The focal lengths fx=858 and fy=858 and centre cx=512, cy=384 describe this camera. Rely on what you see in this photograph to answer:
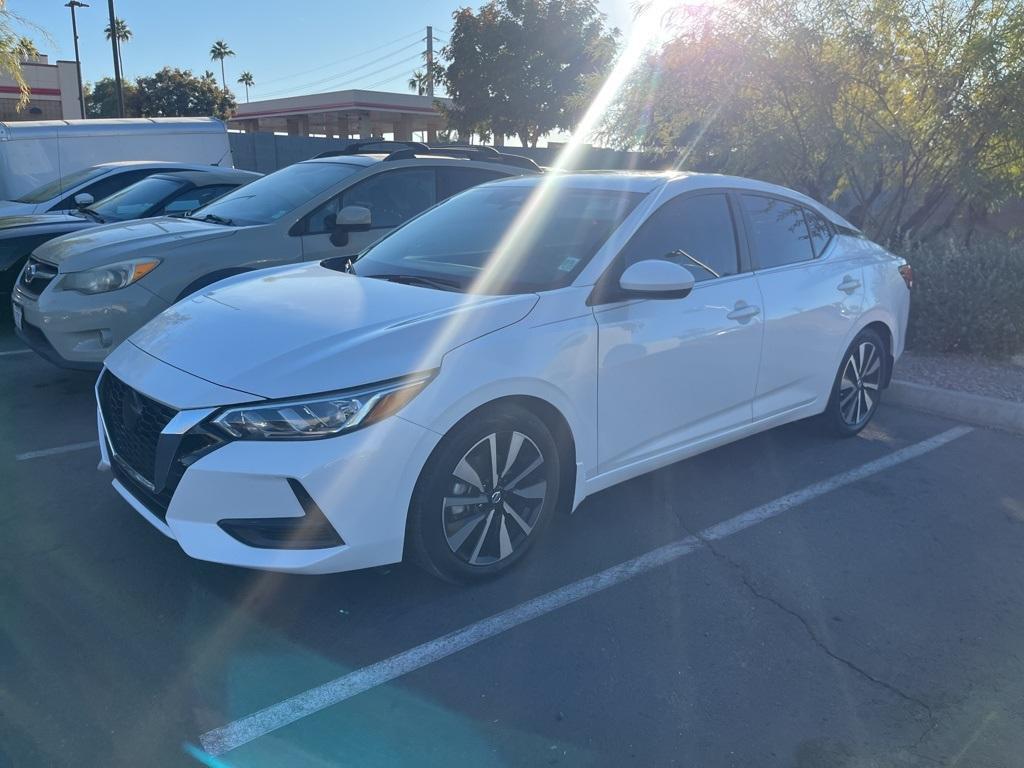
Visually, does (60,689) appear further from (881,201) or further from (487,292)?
(881,201)

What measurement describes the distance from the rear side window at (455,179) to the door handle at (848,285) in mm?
3218

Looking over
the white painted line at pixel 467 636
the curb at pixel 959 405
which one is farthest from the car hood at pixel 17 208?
the curb at pixel 959 405

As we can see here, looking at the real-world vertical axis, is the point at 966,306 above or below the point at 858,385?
above

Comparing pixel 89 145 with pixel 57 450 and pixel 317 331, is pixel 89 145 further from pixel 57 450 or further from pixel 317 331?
pixel 317 331

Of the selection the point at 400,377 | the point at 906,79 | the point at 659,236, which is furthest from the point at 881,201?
the point at 400,377

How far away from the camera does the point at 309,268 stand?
474cm

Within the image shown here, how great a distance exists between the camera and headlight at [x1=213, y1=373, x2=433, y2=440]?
10.2ft

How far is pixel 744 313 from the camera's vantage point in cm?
461

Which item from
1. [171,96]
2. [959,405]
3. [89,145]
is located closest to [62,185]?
[89,145]

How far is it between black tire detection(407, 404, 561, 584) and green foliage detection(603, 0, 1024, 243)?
6.48m

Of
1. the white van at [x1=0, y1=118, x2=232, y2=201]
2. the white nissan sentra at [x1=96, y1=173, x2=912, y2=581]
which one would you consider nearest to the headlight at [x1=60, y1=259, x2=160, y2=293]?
the white nissan sentra at [x1=96, y1=173, x2=912, y2=581]

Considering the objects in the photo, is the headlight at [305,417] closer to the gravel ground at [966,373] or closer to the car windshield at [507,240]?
the car windshield at [507,240]

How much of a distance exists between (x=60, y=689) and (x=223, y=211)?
4628 mm

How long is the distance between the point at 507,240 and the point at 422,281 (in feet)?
1.73
